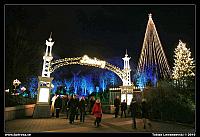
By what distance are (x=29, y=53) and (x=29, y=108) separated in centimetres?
810

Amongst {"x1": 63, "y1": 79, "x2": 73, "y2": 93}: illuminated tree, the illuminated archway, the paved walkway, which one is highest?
the illuminated archway

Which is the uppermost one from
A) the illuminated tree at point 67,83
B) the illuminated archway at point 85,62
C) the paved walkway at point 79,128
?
the illuminated archway at point 85,62

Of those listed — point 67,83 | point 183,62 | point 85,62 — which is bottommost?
point 67,83

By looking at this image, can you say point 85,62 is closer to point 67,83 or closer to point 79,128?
point 79,128

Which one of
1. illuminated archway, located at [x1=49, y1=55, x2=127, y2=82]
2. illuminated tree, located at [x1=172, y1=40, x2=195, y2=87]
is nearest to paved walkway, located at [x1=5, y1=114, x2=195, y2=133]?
illuminated archway, located at [x1=49, y1=55, x2=127, y2=82]

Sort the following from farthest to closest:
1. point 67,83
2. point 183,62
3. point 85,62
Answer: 1. point 67,83
2. point 183,62
3. point 85,62

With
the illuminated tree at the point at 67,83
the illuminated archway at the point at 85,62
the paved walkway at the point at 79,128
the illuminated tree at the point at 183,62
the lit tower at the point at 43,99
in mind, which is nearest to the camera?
the paved walkway at the point at 79,128

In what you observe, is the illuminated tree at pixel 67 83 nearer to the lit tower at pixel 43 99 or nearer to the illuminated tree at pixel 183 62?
the illuminated tree at pixel 183 62

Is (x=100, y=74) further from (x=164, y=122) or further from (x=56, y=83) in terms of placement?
(x=164, y=122)

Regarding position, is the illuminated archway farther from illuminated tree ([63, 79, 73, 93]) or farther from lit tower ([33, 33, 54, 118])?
illuminated tree ([63, 79, 73, 93])

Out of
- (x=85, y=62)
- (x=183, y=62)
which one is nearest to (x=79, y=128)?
(x=85, y=62)

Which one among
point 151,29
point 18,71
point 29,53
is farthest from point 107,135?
point 29,53

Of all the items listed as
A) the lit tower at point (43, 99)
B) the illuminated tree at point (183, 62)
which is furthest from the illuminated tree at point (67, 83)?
the lit tower at point (43, 99)

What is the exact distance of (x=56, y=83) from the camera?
6353cm
